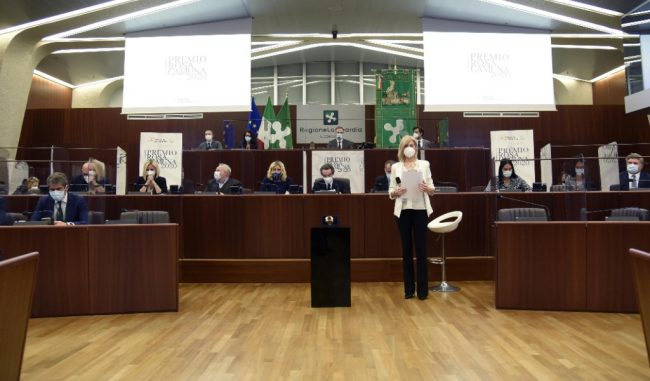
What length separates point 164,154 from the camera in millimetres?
8969

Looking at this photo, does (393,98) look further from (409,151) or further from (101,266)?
(101,266)

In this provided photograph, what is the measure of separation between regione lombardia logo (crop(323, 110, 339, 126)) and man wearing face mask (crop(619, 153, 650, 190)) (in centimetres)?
667

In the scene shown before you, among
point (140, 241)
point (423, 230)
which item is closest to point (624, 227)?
point (423, 230)

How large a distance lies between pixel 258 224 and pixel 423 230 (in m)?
2.05

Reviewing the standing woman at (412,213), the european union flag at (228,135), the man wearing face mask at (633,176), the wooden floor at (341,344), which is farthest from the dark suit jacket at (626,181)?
the european union flag at (228,135)

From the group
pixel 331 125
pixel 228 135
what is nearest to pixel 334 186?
pixel 228 135

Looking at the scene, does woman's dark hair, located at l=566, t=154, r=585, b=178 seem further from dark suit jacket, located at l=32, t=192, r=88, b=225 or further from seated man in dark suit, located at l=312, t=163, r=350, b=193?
dark suit jacket, located at l=32, t=192, r=88, b=225

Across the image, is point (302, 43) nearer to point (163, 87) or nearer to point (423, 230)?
point (163, 87)

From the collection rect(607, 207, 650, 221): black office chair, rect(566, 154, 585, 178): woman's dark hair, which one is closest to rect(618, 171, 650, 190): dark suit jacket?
rect(566, 154, 585, 178): woman's dark hair

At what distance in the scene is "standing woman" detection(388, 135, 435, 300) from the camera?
489 cm

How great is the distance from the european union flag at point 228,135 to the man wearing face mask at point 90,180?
14.4ft

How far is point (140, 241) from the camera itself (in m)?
4.48

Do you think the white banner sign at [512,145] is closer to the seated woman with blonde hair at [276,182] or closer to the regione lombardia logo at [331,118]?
the regione lombardia logo at [331,118]

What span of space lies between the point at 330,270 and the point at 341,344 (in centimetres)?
127
